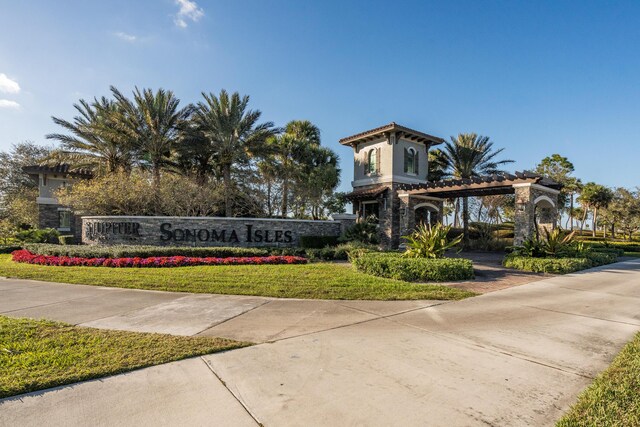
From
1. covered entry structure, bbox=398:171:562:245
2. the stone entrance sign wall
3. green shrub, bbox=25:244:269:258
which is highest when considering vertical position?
covered entry structure, bbox=398:171:562:245

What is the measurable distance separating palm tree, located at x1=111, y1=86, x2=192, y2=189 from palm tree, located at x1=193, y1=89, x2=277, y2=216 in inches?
63.4

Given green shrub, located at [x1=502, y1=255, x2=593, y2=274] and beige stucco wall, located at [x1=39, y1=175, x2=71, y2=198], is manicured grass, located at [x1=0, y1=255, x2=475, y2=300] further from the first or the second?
beige stucco wall, located at [x1=39, y1=175, x2=71, y2=198]

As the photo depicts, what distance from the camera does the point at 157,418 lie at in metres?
2.82

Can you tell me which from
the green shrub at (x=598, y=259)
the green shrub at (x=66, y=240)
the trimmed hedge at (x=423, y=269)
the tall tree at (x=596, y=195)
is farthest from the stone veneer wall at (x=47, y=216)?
the tall tree at (x=596, y=195)

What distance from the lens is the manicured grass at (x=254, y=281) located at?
7579 millimetres

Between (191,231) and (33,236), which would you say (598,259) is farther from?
(33,236)

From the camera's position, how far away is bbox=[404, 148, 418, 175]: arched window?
21.9 meters

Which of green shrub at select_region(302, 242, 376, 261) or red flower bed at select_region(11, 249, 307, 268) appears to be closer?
red flower bed at select_region(11, 249, 307, 268)

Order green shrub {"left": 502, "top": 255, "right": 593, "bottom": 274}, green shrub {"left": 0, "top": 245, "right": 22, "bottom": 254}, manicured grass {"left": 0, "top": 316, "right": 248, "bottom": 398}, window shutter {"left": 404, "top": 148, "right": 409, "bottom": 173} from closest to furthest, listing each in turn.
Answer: manicured grass {"left": 0, "top": 316, "right": 248, "bottom": 398}
green shrub {"left": 502, "top": 255, "right": 593, "bottom": 274}
green shrub {"left": 0, "top": 245, "right": 22, "bottom": 254}
window shutter {"left": 404, "top": 148, "right": 409, "bottom": 173}

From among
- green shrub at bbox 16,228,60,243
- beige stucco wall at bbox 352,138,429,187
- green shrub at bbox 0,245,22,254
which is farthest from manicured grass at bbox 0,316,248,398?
green shrub at bbox 16,228,60,243

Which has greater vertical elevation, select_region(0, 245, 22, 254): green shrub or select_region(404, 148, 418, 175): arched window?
select_region(404, 148, 418, 175): arched window

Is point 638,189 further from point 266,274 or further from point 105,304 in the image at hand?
point 105,304

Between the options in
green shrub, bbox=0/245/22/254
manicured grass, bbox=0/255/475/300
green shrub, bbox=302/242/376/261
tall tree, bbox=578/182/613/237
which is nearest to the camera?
manicured grass, bbox=0/255/475/300

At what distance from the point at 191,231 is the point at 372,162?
12568 mm
